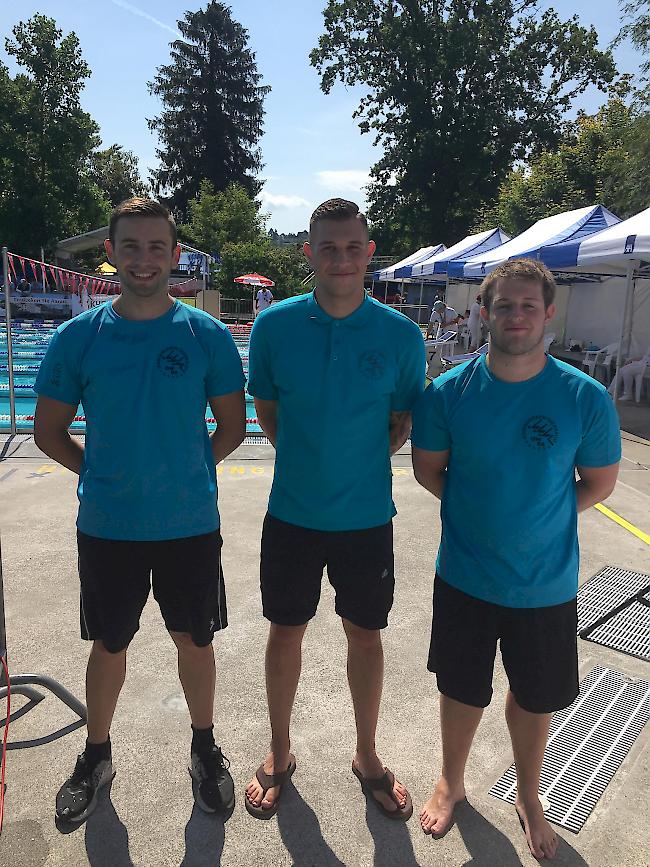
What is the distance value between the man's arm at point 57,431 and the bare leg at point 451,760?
1637mm

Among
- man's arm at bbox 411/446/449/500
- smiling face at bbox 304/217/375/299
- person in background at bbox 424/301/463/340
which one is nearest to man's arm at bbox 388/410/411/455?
man's arm at bbox 411/446/449/500

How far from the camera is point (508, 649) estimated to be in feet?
6.79

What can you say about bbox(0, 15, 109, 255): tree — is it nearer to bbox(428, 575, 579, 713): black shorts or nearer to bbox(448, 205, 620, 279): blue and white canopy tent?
bbox(448, 205, 620, 279): blue and white canopy tent

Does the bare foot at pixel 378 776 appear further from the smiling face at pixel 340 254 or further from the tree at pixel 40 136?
the tree at pixel 40 136

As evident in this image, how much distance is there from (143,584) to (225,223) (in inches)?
1397

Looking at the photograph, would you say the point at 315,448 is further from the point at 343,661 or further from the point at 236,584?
the point at 236,584

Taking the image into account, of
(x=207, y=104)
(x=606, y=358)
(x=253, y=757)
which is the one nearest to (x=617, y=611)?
(x=253, y=757)

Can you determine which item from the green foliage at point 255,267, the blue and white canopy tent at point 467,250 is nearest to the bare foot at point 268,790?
the blue and white canopy tent at point 467,250

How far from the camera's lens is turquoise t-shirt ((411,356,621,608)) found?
190 centimetres

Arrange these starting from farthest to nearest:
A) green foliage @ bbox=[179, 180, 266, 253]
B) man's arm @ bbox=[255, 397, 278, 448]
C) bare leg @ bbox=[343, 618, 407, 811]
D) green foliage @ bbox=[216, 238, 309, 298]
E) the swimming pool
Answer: green foliage @ bbox=[179, 180, 266, 253], green foliage @ bbox=[216, 238, 309, 298], the swimming pool, man's arm @ bbox=[255, 397, 278, 448], bare leg @ bbox=[343, 618, 407, 811]

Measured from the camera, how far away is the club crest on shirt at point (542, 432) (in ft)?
6.20

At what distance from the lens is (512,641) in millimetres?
2041

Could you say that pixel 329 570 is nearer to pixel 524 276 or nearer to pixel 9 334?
pixel 524 276

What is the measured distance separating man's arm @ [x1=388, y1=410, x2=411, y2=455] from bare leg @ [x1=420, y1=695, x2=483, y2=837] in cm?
94
